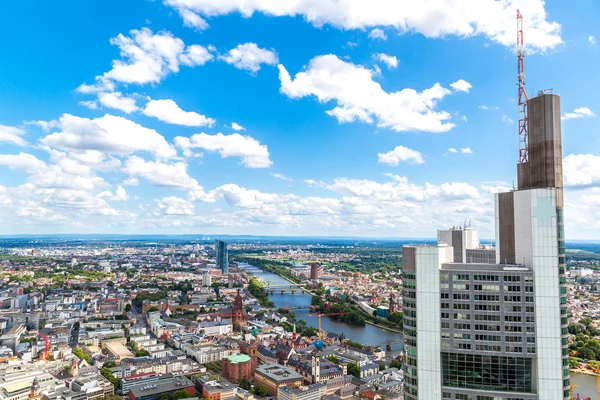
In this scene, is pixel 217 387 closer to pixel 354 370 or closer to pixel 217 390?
pixel 217 390

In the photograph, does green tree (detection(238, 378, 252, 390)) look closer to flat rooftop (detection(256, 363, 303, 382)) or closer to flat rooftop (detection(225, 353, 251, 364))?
flat rooftop (detection(256, 363, 303, 382))

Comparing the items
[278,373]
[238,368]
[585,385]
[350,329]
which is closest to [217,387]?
[238,368]

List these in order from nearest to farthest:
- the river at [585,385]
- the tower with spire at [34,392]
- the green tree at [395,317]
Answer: the tower with spire at [34,392]
the river at [585,385]
the green tree at [395,317]

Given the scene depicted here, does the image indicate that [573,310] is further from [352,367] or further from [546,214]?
[546,214]

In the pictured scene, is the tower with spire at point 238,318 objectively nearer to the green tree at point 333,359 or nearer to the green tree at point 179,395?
the green tree at point 333,359

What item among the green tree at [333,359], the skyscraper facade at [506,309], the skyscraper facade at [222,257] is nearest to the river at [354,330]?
the green tree at [333,359]

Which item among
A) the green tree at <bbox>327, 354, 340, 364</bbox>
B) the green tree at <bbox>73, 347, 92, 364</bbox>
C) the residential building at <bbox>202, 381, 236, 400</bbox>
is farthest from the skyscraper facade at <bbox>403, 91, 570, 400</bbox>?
the green tree at <bbox>73, 347, 92, 364</bbox>
